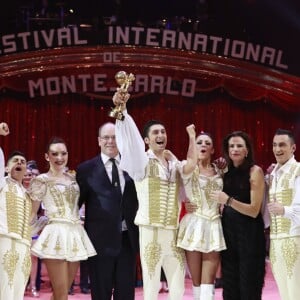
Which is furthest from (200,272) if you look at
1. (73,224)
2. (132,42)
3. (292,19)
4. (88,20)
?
A: (292,19)

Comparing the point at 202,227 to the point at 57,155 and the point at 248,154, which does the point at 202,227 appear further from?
the point at 57,155

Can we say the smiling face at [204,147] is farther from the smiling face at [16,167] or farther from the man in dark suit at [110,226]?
the smiling face at [16,167]

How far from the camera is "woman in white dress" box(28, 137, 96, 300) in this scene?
5.01m

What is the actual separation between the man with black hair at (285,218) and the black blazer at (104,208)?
107cm

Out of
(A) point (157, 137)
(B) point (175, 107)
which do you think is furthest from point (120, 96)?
(B) point (175, 107)

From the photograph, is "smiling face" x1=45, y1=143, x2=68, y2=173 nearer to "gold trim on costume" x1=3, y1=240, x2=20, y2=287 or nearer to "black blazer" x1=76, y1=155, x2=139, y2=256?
"black blazer" x1=76, y1=155, x2=139, y2=256

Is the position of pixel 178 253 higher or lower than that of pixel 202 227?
lower

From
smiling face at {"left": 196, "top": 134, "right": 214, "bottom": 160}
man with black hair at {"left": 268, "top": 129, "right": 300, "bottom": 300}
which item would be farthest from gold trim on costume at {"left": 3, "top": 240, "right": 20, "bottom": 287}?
man with black hair at {"left": 268, "top": 129, "right": 300, "bottom": 300}

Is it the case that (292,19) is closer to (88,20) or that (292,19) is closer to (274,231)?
(88,20)

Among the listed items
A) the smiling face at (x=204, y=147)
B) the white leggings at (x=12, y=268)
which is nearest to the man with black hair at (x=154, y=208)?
the smiling face at (x=204, y=147)

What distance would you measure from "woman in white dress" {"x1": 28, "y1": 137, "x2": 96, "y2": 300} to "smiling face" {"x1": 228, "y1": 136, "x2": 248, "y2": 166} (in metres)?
1.24

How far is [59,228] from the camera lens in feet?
16.8

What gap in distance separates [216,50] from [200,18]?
0.63 m

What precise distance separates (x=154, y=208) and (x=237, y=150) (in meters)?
0.78
